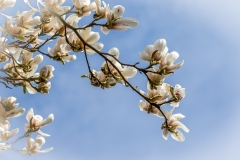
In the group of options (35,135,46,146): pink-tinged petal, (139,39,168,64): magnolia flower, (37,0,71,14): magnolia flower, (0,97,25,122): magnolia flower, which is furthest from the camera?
(35,135,46,146): pink-tinged petal

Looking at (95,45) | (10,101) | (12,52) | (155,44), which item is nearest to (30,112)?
(10,101)

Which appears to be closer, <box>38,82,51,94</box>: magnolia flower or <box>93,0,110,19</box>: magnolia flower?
<box>93,0,110,19</box>: magnolia flower

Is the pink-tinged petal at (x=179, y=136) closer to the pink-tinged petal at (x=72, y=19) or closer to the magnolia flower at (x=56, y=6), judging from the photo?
the pink-tinged petal at (x=72, y=19)

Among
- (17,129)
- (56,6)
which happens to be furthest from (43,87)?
(56,6)

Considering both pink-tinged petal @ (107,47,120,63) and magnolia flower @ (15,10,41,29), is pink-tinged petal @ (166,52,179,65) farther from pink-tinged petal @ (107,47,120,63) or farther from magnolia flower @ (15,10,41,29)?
magnolia flower @ (15,10,41,29)

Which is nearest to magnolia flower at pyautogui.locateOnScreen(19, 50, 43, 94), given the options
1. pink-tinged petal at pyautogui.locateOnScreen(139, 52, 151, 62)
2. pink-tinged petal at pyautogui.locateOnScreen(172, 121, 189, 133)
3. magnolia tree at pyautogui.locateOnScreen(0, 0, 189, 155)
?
magnolia tree at pyautogui.locateOnScreen(0, 0, 189, 155)

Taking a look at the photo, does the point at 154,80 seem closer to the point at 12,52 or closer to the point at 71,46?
the point at 71,46
